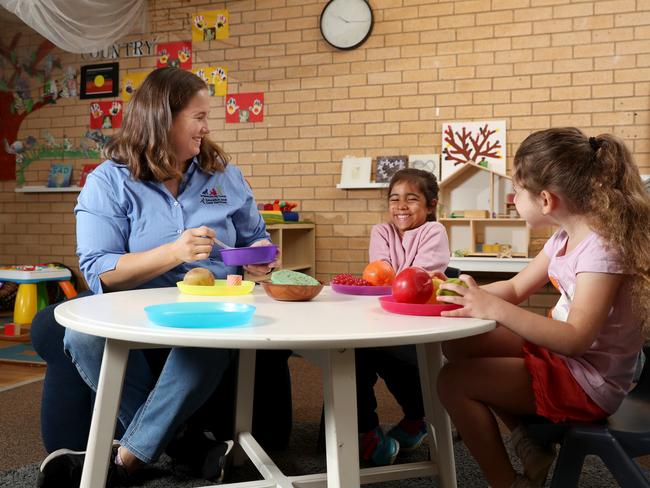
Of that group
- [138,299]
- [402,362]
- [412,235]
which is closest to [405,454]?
[402,362]

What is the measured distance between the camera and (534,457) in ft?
4.18

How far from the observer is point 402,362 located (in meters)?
2.01

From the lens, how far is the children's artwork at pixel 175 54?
4984 mm

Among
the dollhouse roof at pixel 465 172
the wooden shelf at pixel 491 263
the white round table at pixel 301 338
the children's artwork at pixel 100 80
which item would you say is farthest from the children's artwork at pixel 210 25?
the white round table at pixel 301 338

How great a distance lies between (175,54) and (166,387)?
4018 millimetres

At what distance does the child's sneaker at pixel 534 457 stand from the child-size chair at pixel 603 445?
5cm

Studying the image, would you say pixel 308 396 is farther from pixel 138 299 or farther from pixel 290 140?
pixel 290 140

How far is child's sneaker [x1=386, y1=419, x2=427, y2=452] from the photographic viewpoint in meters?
2.06

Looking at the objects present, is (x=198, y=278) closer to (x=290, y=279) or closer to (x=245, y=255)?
(x=245, y=255)

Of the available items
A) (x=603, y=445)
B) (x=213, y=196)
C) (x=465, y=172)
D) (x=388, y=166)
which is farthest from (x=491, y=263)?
(x=603, y=445)

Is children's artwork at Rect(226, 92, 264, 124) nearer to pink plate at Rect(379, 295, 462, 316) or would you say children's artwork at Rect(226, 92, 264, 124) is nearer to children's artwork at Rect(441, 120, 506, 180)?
children's artwork at Rect(441, 120, 506, 180)

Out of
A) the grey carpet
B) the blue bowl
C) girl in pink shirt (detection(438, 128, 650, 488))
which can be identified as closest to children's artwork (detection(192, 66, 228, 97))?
the grey carpet

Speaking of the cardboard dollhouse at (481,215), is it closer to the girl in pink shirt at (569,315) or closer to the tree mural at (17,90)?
the girl in pink shirt at (569,315)

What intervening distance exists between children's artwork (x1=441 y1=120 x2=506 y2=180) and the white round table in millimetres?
2830
